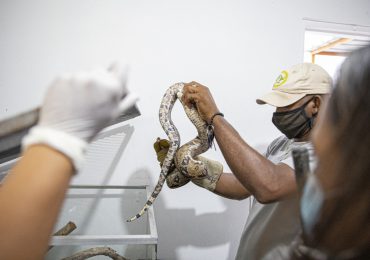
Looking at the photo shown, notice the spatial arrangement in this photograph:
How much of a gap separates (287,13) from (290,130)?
1229 millimetres

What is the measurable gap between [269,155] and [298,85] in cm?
46

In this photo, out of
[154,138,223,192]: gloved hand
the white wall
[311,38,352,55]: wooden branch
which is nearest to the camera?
[154,138,223,192]: gloved hand

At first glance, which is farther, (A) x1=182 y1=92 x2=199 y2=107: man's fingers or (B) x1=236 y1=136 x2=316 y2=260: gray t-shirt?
(A) x1=182 y1=92 x2=199 y2=107: man's fingers

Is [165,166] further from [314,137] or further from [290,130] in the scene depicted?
[314,137]

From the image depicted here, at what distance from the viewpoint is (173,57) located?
1908mm

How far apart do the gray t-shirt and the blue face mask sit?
127mm

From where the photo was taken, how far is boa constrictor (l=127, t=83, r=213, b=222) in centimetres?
137

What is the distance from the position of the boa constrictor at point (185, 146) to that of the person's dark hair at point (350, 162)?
0.85 m

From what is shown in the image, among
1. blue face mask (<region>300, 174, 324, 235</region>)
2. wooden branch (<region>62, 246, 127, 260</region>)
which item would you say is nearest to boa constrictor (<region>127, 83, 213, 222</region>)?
wooden branch (<region>62, 246, 127, 260</region>)

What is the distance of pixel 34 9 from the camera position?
1742 millimetres

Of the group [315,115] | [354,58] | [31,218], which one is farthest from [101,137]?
[354,58]

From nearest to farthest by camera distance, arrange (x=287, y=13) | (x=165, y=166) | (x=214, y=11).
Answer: (x=165, y=166) < (x=214, y=11) < (x=287, y=13)

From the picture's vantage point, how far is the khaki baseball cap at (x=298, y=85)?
4.10 ft

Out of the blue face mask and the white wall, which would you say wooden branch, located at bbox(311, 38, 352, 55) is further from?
the blue face mask
